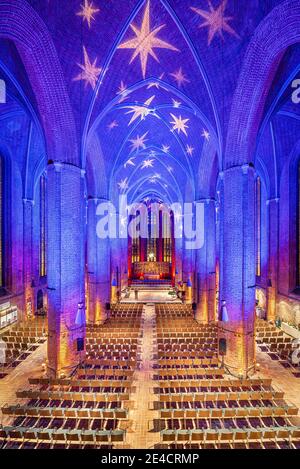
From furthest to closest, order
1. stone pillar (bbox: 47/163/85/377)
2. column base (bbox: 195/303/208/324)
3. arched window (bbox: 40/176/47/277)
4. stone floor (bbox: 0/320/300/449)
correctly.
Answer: arched window (bbox: 40/176/47/277)
column base (bbox: 195/303/208/324)
stone pillar (bbox: 47/163/85/377)
stone floor (bbox: 0/320/300/449)

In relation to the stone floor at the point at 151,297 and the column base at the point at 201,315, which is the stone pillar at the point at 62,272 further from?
the stone floor at the point at 151,297

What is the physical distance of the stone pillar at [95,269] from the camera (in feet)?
64.0

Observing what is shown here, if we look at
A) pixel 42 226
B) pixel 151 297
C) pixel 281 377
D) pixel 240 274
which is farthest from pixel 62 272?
pixel 151 297

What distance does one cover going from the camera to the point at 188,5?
9977 millimetres

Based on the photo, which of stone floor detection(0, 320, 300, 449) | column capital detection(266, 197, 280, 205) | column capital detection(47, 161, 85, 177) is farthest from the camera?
column capital detection(266, 197, 280, 205)

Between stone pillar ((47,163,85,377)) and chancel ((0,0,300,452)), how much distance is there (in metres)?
0.07

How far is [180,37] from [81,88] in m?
4.94

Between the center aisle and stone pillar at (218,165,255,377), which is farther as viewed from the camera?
stone pillar at (218,165,255,377)

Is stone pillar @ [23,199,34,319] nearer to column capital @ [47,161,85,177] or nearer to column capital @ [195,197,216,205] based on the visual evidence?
column capital @ [47,161,85,177]

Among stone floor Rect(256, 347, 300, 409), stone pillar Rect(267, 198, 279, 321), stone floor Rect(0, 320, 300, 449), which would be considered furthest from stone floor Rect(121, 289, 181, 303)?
stone floor Rect(256, 347, 300, 409)

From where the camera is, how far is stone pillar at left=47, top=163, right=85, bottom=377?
1155 centimetres

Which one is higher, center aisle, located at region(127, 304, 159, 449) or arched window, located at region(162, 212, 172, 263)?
arched window, located at region(162, 212, 172, 263)

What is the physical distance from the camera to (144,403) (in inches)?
363

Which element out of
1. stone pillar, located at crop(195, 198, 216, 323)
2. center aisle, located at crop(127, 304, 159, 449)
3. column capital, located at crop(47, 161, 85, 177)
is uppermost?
column capital, located at crop(47, 161, 85, 177)
